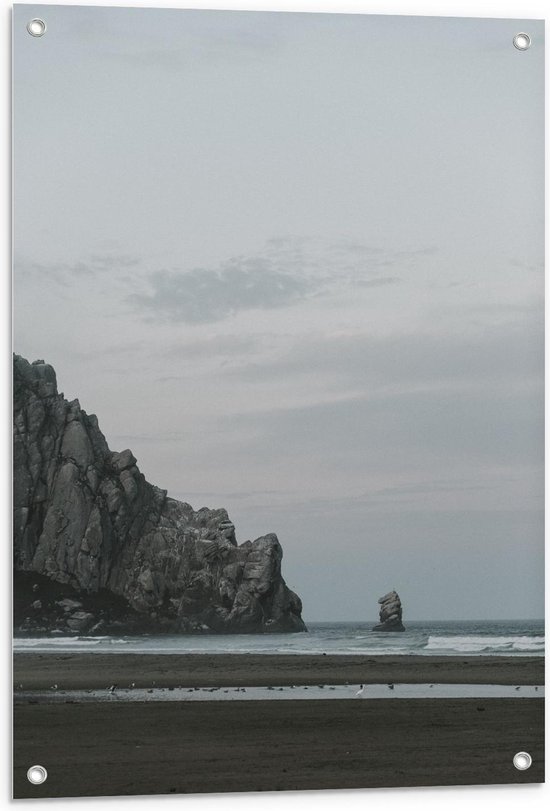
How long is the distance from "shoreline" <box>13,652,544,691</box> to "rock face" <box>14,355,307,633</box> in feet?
0.58

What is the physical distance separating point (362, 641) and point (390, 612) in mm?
221

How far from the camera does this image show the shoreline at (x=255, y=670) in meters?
6.19

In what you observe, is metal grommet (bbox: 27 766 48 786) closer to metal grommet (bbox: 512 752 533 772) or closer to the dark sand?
the dark sand

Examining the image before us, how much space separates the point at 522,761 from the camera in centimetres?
639

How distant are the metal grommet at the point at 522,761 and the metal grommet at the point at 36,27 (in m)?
4.63

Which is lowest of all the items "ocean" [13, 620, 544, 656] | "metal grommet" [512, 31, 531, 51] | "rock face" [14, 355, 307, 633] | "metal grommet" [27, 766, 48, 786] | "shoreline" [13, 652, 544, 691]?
"metal grommet" [27, 766, 48, 786]

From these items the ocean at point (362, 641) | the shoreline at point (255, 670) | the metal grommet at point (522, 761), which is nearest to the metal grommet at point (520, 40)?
the ocean at point (362, 641)

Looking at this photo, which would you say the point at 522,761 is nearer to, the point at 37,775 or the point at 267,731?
the point at 267,731

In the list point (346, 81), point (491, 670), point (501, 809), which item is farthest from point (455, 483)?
point (346, 81)

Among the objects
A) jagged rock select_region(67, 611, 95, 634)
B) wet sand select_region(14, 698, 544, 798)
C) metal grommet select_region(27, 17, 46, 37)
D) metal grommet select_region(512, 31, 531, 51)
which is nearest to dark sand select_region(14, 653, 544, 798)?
wet sand select_region(14, 698, 544, 798)

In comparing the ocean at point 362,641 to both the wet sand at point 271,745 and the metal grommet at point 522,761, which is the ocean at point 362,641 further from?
the metal grommet at point 522,761

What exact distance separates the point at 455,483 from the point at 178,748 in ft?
6.73

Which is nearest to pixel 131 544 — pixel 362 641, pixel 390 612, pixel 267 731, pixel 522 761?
pixel 267 731

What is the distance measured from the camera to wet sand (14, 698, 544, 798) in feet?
20.0
